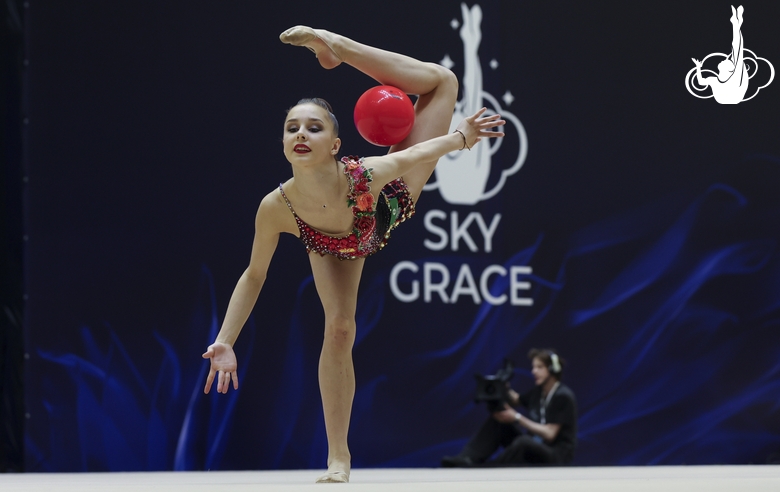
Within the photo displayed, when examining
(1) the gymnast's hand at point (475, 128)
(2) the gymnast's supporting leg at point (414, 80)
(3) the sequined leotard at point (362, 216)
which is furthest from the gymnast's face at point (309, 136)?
(1) the gymnast's hand at point (475, 128)

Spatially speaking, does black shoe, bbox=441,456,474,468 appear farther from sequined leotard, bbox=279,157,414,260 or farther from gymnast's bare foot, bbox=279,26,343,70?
gymnast's bare foot, bbox=279,26,343,70

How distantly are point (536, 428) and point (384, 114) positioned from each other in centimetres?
320

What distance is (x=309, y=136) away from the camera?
336 cm

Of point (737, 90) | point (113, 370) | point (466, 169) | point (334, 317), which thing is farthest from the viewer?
point (737, 90)

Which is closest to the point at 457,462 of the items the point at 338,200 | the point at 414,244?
the point at 414,244

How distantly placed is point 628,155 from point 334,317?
396 centimetres

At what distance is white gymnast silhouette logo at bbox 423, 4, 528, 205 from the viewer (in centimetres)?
671

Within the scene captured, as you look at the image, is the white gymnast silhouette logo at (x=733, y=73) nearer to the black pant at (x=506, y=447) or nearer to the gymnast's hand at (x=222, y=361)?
the black pant at (x=506, y=447)

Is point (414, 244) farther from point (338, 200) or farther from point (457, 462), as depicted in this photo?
point (338, 200)

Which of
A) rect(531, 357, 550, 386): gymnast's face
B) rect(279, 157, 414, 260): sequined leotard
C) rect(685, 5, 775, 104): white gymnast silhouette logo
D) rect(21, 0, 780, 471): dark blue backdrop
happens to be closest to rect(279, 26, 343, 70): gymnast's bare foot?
rect(279, 157, 414, 260): sequined leotard

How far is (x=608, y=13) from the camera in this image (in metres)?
6.99

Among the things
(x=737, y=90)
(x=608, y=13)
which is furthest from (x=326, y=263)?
(x=737, y=90)

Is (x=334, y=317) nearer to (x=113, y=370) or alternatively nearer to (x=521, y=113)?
(x=113, y=370)

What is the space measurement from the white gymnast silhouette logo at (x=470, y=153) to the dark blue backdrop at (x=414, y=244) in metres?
0.04
